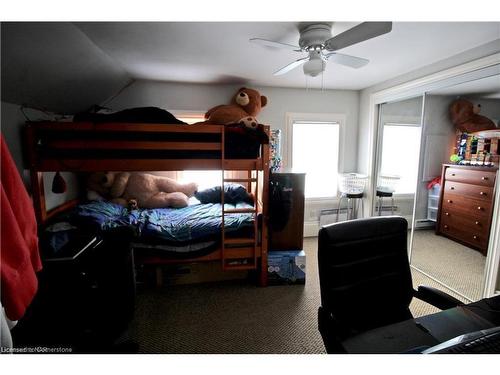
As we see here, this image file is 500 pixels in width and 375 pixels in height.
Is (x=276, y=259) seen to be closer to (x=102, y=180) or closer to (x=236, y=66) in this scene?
(x=236, y=66)

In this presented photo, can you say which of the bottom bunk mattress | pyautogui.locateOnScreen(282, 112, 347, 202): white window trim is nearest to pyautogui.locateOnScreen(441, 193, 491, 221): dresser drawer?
pyautogui.locateOnScreen(282, 112, 347, 202): white window trim

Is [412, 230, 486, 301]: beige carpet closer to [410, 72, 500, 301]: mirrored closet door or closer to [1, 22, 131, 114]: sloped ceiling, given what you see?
[410, 72, 500, 301]: mirrored closet door

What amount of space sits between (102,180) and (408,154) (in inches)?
159

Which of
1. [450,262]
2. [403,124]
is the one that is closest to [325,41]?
[403,124]

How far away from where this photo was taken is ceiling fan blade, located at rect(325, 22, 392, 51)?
129 cm

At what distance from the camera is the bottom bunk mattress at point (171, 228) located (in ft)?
7.43

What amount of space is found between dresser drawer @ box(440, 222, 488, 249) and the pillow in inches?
90.0

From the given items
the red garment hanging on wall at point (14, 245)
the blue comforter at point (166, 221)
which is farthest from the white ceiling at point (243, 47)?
the blue comforter at point (166, 221)

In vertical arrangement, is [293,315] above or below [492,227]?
below

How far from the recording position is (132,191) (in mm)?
3238

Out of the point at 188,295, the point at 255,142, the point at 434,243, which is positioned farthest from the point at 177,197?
the point at 434,243

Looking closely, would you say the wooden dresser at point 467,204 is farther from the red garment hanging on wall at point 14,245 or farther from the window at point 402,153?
the red garment hanging on wall at point 14,245

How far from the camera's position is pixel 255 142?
219 cm

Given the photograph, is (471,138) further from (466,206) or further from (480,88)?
(466,206)
